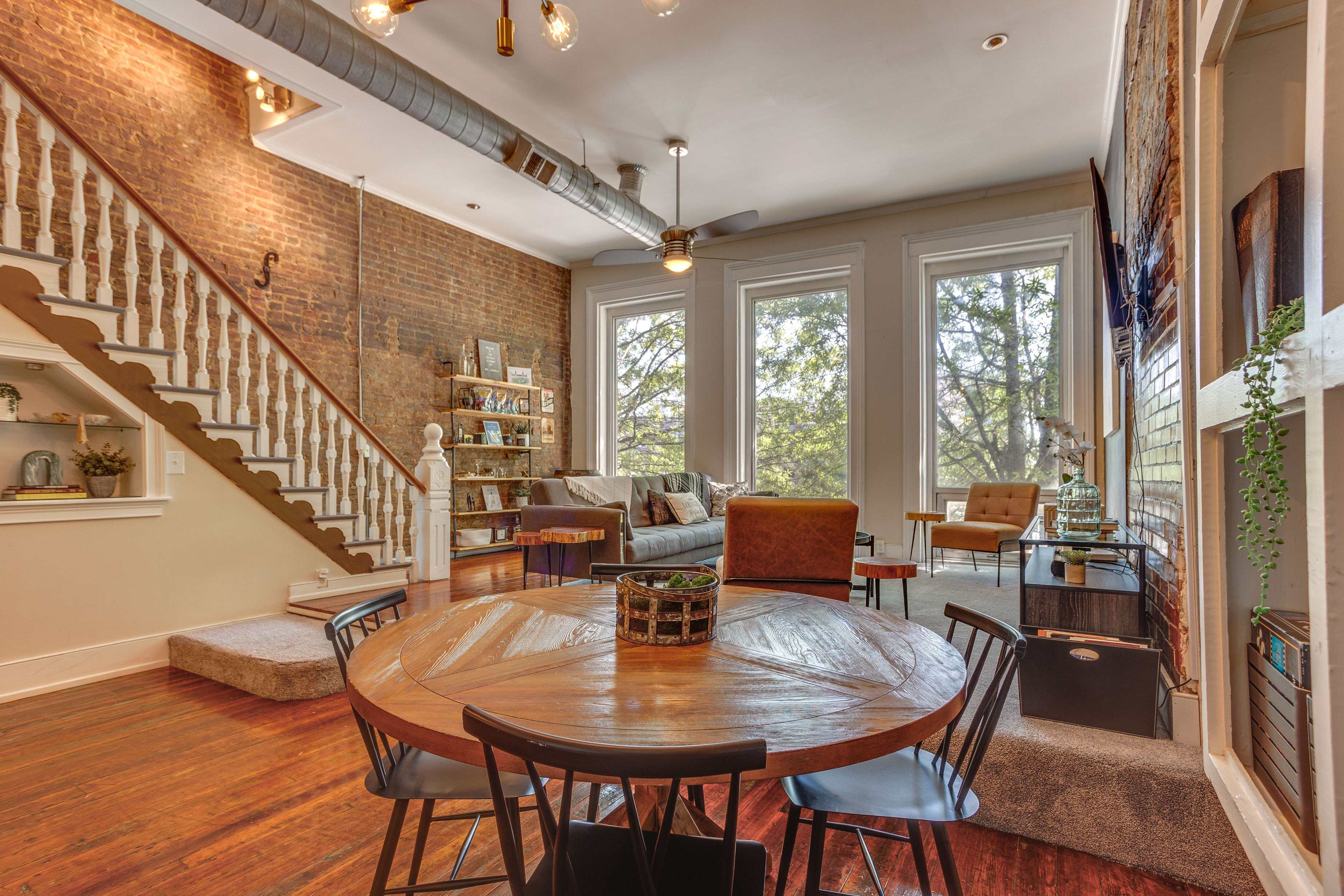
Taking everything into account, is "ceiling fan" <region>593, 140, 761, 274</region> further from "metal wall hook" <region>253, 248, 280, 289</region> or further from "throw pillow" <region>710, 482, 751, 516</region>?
"metal wall hook" <region>253, 248, 280, 289</region>

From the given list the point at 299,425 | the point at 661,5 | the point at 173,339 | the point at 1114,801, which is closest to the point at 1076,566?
the point at 1114,801

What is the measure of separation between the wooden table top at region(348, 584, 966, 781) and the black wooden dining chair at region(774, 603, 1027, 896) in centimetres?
12

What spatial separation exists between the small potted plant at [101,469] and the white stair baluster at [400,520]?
1641 mm

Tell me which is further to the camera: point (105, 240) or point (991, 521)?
point (991, 521)

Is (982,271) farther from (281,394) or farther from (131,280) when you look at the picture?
(131,280)

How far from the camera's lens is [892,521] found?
651 cm

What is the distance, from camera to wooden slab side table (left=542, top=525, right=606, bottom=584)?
4.75 m

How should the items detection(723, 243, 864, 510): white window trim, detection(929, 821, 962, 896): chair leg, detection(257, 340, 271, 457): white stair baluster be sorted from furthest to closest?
detection(723, 243, 864, 510): white window trim → detection(257, 340, 271, 457): white stair baluster → detection(929, 821, 962, 896): chair leg

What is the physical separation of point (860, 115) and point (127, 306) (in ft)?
15.9

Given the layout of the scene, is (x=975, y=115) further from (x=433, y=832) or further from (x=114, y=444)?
(x=114, y=444)

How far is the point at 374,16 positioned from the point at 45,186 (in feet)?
7.93

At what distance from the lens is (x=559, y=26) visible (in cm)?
246

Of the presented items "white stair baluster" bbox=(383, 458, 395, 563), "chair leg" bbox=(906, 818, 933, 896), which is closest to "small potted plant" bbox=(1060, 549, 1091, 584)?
"chair leg" bbox=(906, 818, 933, 896)

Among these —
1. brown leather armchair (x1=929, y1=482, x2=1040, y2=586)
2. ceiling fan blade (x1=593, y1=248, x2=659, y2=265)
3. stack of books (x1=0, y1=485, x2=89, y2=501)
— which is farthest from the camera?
ceiling fan blade (x1=593, y1=248, x2=659, y2=265)
